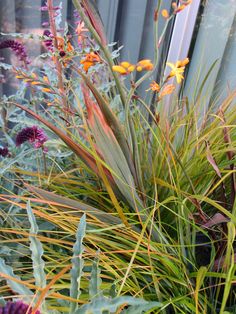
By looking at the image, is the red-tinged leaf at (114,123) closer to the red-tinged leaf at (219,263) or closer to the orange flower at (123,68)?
the orange flower at (123,68)

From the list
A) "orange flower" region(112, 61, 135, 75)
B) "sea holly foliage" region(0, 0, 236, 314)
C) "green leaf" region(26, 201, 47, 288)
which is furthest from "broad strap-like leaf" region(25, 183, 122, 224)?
"orange flower" region(112, 61, 135, 75)

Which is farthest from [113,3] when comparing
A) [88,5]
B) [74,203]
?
[74,203]

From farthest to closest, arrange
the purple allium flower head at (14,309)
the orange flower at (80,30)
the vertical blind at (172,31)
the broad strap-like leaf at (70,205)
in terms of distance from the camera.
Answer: the vertical blind at (172,31)
the orange flower at (80,30)
the broad strap-like leaf at (70,205)
the purple allium flower head at (14,309)

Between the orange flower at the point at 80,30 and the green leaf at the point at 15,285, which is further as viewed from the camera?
the orange flower at the point at 80,30

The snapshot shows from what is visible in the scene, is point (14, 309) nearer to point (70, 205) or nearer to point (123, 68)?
point (70, 205)

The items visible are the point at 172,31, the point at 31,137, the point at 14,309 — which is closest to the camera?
the point at 14,309

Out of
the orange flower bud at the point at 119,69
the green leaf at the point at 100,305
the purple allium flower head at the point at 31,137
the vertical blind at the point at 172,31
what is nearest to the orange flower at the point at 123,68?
the orange flower bud at the point at 119,69

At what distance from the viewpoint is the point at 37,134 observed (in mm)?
607

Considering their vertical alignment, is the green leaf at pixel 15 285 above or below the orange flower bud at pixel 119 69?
below

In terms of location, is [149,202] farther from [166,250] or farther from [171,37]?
[171,37]

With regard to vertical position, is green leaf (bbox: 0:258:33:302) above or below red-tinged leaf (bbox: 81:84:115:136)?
below

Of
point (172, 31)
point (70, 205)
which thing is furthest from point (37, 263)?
point (172, 31)

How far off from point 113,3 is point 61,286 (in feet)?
3.50

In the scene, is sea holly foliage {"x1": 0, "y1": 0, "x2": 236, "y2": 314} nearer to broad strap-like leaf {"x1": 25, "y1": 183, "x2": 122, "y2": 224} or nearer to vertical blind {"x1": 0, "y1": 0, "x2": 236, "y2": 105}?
broad strap-like leaf {"x1": 25, "y1": 183, "x2": 122, "y2": 224}
